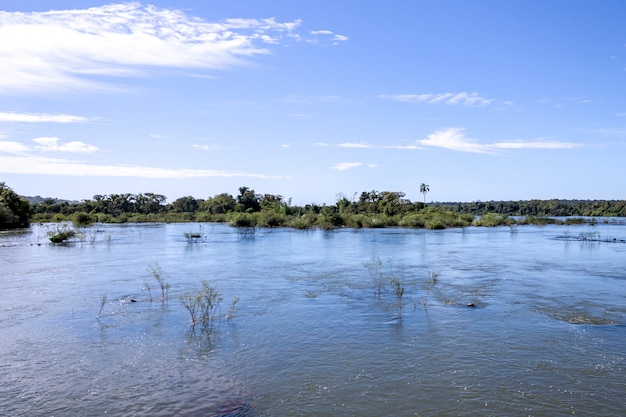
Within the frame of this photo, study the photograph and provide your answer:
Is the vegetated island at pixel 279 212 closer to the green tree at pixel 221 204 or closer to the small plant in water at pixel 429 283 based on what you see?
the green tree at pixel 221 204

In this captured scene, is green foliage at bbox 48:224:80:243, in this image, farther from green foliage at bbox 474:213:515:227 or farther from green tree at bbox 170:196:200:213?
green tree at bbox 170:196:200:213

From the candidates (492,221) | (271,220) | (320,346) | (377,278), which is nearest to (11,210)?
(271,220)

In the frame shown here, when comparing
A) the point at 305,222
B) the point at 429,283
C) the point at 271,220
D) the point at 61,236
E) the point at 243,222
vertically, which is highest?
the point at 271,220

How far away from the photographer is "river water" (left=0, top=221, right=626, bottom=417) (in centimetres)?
891

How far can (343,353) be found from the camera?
38.0 feet

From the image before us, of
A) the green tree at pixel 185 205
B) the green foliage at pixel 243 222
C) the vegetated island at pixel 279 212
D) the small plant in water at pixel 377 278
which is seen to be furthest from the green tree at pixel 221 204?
the small plant in water at pixel 377 278

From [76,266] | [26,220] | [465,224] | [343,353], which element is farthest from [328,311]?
[26,220]

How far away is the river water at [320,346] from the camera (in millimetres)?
8914

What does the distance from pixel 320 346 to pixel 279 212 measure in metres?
72.2

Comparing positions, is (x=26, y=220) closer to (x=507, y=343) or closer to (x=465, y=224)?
(x=465, y=224)

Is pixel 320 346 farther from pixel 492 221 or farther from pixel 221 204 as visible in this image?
pixel 221 204

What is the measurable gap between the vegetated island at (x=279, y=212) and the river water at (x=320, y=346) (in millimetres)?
46164

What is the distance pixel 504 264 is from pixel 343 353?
19472 mm

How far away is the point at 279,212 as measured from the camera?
8406 cm
